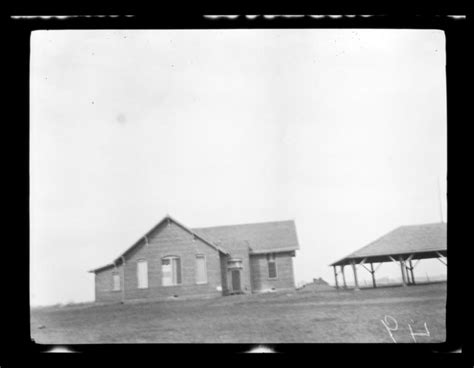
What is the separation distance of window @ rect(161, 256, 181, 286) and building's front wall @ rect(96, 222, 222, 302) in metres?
0.07

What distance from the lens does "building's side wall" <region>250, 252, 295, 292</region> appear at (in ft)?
29.9

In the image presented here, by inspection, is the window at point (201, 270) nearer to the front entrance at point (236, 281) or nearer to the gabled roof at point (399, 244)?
the front entrance at point (236, 281)

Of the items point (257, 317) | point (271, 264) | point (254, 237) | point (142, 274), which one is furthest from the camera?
point (271, 264)

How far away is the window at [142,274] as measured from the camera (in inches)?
380

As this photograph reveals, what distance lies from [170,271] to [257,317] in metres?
3.14

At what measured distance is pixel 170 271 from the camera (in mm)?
9789

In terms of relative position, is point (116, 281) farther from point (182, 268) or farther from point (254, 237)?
point (254, 237)

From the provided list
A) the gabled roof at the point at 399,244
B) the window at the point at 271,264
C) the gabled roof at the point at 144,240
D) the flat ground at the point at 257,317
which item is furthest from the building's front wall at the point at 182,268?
the gabled roof at the point at 399,244

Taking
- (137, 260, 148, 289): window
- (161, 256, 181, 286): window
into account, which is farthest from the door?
(137, 260, 148, 289): window

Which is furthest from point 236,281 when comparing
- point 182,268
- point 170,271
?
Answer: point 170,271

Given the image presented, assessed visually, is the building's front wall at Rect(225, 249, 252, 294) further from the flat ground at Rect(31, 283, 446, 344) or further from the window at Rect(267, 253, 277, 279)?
the flat ground at Rect(31, 283, 446, 344)

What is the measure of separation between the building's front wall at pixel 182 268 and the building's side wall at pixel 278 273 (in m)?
0.81
